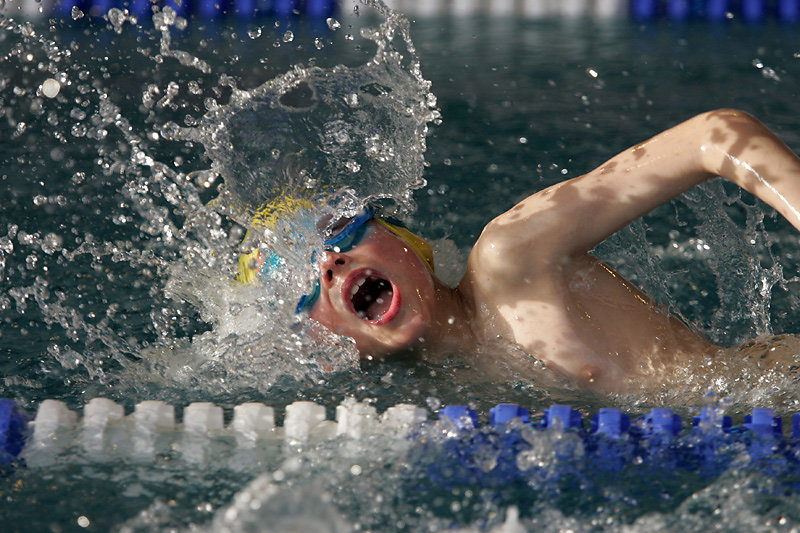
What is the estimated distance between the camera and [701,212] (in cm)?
214

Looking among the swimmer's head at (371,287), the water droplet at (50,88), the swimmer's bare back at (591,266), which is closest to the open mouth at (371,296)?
the swimmer's head at (371,287)

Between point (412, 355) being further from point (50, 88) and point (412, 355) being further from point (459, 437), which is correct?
point (50, 88)

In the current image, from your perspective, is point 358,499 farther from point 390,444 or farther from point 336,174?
point 336,174

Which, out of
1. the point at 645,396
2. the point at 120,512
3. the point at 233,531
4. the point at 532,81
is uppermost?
the point at 233,531

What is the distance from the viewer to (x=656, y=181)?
1.54 meters

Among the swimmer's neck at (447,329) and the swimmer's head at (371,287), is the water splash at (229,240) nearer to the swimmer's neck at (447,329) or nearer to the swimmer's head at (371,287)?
the swimmer's head at (371,287)

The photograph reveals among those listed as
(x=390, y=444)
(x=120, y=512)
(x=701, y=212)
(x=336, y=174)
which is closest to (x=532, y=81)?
(x=701, y=212)

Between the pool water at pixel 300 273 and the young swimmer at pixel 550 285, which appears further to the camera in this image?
the young swimmer at pixel 550 285

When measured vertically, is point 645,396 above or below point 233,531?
below

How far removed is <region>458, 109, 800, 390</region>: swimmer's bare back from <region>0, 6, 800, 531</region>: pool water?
67 millimetres

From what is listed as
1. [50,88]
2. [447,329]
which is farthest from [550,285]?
[50,88]

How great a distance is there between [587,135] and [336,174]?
5.63 ft

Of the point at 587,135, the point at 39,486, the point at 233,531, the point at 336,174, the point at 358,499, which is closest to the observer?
the point at 233,531

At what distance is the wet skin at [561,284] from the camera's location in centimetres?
156
